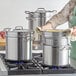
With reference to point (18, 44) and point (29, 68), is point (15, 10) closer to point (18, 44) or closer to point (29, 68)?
point (18, 44)

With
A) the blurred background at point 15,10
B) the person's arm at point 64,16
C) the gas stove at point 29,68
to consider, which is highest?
the blurred background at point 15,10

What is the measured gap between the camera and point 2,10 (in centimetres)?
283

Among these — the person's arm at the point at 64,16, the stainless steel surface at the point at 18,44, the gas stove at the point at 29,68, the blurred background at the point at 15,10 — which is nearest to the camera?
the gas stove at the point at 29,68

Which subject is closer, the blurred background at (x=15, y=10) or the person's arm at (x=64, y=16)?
the person's arm at (x=64, y=16)


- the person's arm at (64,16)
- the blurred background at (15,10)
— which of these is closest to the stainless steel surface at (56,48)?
the person's arm at (64,16)

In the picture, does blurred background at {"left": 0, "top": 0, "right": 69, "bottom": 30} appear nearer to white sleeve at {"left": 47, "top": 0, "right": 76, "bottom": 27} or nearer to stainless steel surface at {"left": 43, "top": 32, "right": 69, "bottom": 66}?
white sleeve at {"left": 47, "top": 0, "right": 76, "bottom": 27}

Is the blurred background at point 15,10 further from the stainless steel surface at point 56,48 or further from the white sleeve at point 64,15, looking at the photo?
the stainless steel surface at point 56,48

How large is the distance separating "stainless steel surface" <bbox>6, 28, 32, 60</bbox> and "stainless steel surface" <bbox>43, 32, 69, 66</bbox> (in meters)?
0.11

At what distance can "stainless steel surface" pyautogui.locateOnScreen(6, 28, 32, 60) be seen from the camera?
4.09ft

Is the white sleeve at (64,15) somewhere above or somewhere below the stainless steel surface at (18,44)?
above

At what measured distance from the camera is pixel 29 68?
3.84ft

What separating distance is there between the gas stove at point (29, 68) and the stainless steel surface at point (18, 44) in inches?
1.4

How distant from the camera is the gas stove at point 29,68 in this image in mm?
1107

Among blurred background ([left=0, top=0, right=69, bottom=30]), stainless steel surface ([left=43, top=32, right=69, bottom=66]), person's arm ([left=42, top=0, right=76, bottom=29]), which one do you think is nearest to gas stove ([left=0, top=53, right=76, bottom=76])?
stainless steel surface ([left=43, top=32, right=69, bottom=66])
